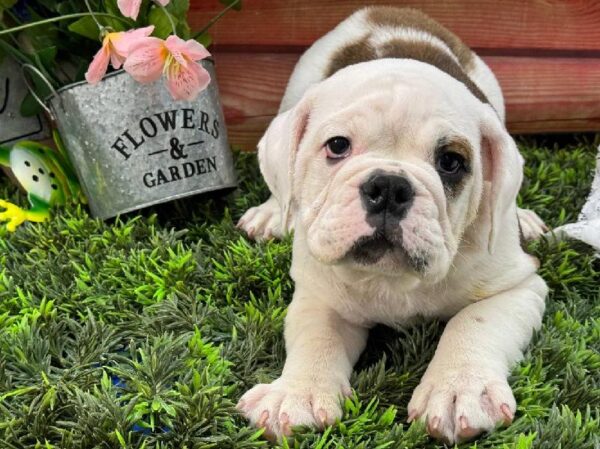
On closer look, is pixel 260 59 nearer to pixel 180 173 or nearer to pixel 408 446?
pixel 180 173

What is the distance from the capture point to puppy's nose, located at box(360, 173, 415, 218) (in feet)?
5.29

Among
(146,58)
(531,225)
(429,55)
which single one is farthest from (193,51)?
(531,225)

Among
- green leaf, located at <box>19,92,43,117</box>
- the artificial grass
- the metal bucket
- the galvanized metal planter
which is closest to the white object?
the artificial grass

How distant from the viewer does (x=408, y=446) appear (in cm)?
151

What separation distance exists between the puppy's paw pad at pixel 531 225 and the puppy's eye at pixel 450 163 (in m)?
0.83

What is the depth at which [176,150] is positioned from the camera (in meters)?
2.55

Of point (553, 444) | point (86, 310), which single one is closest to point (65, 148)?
point (86, 310)

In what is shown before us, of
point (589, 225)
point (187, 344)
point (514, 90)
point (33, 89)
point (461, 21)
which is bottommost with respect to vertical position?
point (514, 90)

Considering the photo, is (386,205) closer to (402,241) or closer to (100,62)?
(402,241)

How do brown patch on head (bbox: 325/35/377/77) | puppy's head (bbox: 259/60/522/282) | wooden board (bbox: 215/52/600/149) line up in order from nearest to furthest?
puppy's head (bbox: 259/60/522/282) → brown patch on head (bbox: 325/35/377/77) → wooden board (bbox: 215/52/600/149)

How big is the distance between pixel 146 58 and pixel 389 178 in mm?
921

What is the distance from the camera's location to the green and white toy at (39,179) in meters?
2.70

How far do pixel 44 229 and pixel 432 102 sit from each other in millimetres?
1449

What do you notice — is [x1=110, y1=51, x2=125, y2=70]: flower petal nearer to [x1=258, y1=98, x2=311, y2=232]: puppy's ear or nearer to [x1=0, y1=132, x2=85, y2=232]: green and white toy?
[x1=258, y1=98, x2=311, y2=232]: puppy's ear
